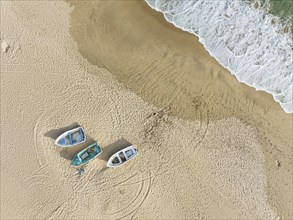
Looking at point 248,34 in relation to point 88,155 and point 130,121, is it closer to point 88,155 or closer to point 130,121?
point 130,121

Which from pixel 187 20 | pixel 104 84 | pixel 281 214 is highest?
pixel 187 20

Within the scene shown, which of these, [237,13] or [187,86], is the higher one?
[237,13]

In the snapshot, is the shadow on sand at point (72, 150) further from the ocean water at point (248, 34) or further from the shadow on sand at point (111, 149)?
the ocean water at point (248, 34)

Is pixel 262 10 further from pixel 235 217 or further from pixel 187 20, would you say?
pixel 235 217

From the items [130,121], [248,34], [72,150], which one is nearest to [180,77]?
[130,121]

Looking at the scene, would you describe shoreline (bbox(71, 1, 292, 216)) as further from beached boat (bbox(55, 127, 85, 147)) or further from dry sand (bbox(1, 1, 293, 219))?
beached boat (bbox(55, 127, 85, 147))

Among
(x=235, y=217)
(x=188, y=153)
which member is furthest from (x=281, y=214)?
(x=188, y=153)

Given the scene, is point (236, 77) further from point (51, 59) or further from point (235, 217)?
point (51, 59)
